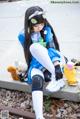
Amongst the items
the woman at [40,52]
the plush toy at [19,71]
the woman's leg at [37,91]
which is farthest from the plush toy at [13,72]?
the woman's leg at [37,91]

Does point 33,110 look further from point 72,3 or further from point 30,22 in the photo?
point 72,3

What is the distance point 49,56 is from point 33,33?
0.30 m

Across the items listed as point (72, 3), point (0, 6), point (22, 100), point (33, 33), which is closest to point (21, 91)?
point (22, 100)

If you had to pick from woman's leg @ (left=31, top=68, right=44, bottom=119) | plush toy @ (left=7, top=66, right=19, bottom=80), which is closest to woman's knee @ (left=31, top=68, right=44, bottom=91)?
woman's leg @ (left=31, top=68, right=44, bottom=119)

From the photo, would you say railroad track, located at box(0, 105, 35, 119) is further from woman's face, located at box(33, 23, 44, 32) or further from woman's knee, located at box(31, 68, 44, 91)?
woman's face, located at box(33, 23, 44, 32)

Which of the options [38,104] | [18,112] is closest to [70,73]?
[38,104]

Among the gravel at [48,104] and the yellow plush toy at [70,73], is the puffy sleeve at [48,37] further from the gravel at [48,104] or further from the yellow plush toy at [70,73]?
the gravel at [48,104]

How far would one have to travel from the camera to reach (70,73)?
3.69 metres

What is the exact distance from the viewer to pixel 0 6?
29.3 ft

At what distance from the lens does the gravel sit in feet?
11.7

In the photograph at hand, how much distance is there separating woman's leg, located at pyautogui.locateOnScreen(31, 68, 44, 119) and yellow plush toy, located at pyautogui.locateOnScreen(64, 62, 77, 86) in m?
0.26

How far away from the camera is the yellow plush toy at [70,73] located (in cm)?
367

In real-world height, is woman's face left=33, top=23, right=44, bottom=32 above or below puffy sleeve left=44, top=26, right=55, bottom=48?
above

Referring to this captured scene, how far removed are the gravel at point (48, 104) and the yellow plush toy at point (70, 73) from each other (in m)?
0.22
